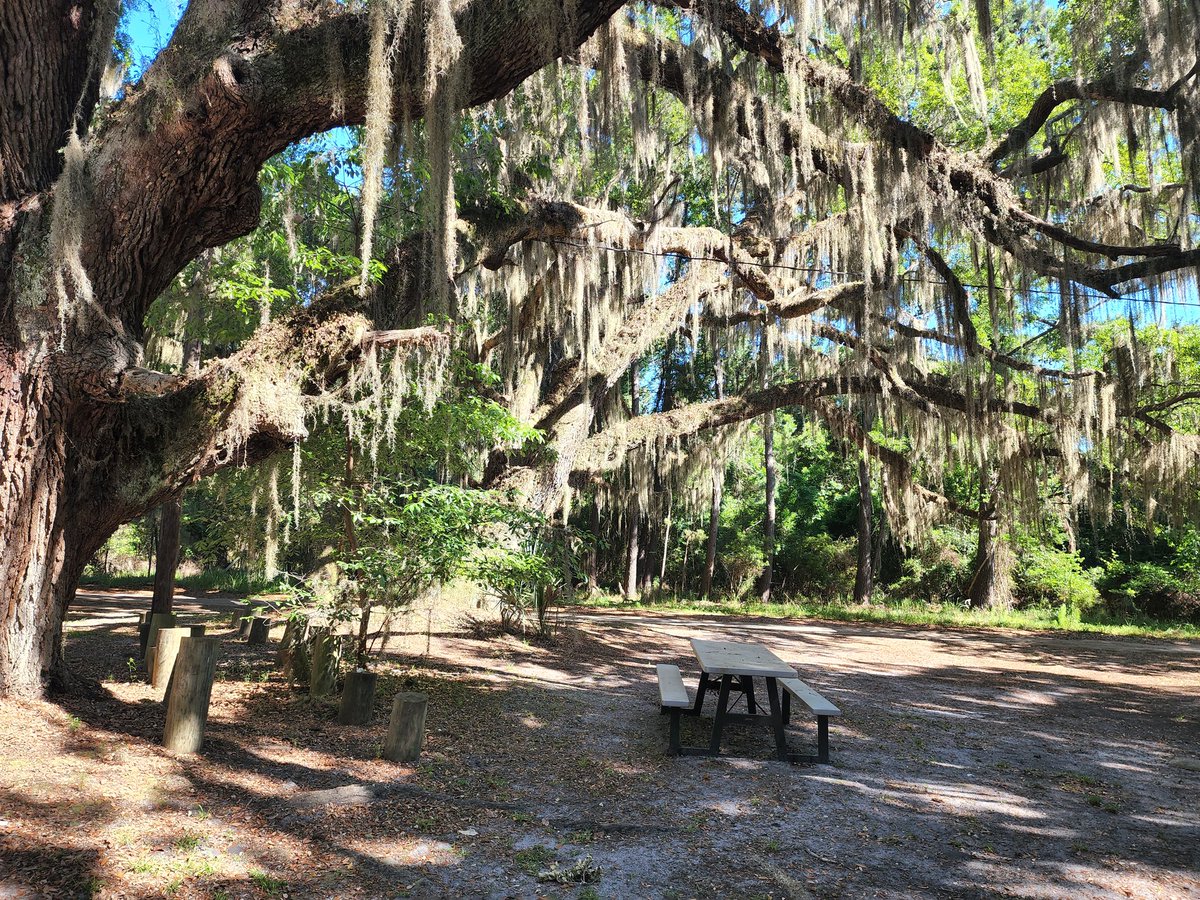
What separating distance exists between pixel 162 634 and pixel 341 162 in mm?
5628

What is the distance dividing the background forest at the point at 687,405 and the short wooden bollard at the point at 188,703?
86 cm

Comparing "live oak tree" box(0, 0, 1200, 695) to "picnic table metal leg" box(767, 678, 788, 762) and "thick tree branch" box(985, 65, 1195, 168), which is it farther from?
"picnic table metal leg" box(767, 678, 788, 762)

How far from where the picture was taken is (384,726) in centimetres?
521

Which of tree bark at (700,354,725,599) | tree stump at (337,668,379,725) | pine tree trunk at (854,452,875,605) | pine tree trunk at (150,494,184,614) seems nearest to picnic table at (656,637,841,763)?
tree stump at (337,668,379,725)

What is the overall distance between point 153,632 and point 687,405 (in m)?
11.2

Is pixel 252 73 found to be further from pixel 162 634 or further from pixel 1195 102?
pixel 1195 102

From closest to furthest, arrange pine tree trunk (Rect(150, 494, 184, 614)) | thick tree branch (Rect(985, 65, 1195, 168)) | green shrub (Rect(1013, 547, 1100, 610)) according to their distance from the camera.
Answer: thick tree branch (Rect(985, 65, 1195, 168))
pine tree trunk (Rect(150, 494, 184, 614))
green shrub (Rect(1013, 547, 1100, 610))

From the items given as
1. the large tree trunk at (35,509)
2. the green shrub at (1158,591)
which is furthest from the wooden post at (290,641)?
the green shrub at (1158,591)

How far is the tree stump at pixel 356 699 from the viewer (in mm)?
5184

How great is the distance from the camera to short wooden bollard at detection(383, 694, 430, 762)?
14.6 ft

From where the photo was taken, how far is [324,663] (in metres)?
5.68

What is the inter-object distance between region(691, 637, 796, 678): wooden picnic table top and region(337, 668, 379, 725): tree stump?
2.32 metres

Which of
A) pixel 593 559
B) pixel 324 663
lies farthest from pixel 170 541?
pixel 593 559

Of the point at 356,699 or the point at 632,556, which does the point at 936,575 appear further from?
the point at 356,699
